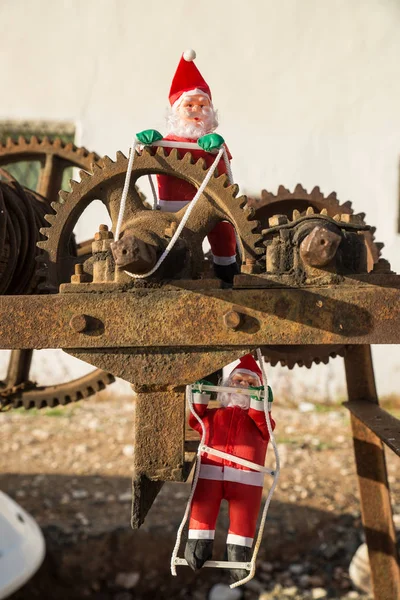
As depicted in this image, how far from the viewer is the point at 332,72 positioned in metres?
6.79

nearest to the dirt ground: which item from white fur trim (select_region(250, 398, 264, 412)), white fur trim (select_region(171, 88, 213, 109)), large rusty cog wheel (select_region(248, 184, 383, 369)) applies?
large rusty cog wheel (select_region(248, 184, 383, 369))

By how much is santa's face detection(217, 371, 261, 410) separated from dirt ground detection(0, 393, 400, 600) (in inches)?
123

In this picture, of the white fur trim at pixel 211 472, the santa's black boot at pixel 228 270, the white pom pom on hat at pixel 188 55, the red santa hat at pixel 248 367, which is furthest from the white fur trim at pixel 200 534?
the white pom pom on hat at pixel 188 55

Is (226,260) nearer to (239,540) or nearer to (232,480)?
(232,480)

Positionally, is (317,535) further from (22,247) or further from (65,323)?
(65,323)

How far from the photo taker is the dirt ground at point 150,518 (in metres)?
4.90

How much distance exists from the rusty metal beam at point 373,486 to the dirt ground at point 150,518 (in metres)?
1.49

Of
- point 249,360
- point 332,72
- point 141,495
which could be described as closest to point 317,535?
point 249,360

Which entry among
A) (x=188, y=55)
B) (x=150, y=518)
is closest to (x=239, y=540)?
(x=188, y=55)

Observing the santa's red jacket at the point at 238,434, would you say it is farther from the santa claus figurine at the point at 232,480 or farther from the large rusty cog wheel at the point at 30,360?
the large rusty cog wheel at the point at 30,360

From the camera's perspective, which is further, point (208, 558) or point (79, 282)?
point (208, 558)

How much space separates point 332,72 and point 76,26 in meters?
2.62

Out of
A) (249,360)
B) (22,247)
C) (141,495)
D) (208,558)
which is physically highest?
(22,247)

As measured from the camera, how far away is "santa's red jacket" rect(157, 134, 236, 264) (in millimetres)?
1859
